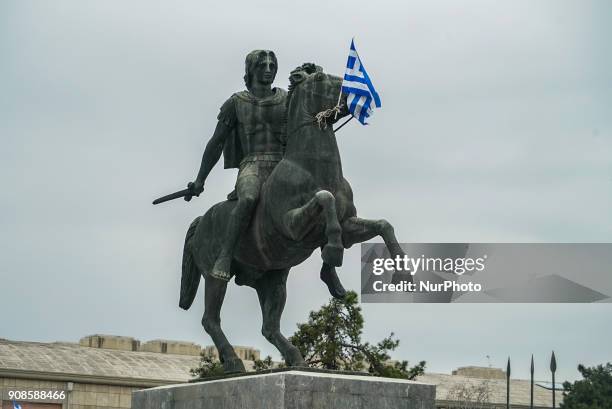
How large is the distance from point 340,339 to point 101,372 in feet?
51.6

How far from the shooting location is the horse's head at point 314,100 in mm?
16172

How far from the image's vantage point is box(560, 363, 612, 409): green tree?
196 ft

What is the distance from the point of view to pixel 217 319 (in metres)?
17.7

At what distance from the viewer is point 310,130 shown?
1614 centimetres

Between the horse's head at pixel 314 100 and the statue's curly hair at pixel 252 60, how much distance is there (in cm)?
125

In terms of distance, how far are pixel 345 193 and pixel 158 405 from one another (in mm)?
3963

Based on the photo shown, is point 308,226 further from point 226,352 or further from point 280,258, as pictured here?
point 226,352

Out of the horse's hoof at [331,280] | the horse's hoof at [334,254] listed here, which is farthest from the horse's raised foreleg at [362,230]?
the horse's hoof at [331,280]

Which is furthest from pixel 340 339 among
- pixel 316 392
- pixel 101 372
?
pixel 316 392

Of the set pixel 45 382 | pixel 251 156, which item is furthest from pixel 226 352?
pixel 45 382

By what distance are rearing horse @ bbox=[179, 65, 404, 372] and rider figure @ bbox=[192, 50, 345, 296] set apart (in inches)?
10.1

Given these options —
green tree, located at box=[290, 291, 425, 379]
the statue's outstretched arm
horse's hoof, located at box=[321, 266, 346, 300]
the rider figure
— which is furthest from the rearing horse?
green tree, located at box=[290, 291, 425, 379]

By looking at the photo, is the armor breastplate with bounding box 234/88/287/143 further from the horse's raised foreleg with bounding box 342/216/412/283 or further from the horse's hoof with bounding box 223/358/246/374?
the horse's hoof with bounding box 223/358/246/374

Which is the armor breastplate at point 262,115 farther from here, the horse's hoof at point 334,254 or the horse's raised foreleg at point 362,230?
the horse's hoof at point 334,254
